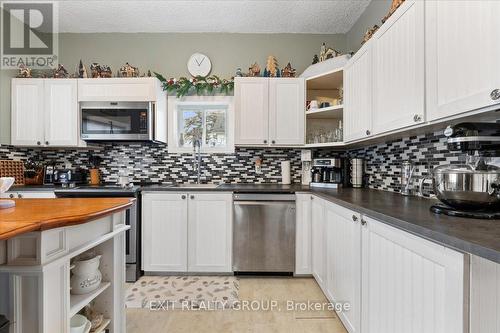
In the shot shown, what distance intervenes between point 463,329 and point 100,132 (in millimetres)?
3231

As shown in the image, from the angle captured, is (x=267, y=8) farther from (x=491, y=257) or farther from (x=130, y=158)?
(x=491, y=257)

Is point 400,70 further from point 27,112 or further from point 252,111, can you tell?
point 27,112

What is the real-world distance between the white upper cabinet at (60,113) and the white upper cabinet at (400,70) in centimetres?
307

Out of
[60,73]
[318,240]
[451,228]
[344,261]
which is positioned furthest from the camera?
[60,73]

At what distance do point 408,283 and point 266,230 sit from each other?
164 centimetres

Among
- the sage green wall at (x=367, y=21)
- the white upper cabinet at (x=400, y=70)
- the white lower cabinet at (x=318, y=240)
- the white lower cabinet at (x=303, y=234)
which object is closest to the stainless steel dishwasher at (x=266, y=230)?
the white lower cabinet at (x=303, y=234)

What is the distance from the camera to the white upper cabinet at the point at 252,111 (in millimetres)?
2963

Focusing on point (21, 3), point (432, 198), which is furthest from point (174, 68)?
point (432, 198)

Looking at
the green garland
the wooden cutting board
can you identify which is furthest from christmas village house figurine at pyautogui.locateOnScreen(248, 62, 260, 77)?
the wooden cutting board

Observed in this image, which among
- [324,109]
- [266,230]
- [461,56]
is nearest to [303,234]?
[266,230]

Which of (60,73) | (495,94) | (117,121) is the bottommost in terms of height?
(495,94)

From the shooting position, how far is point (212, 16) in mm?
2949

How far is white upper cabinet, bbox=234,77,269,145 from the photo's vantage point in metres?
2.96

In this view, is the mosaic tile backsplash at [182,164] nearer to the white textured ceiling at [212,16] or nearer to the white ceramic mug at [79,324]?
the white textured ceiling at [212,16]
